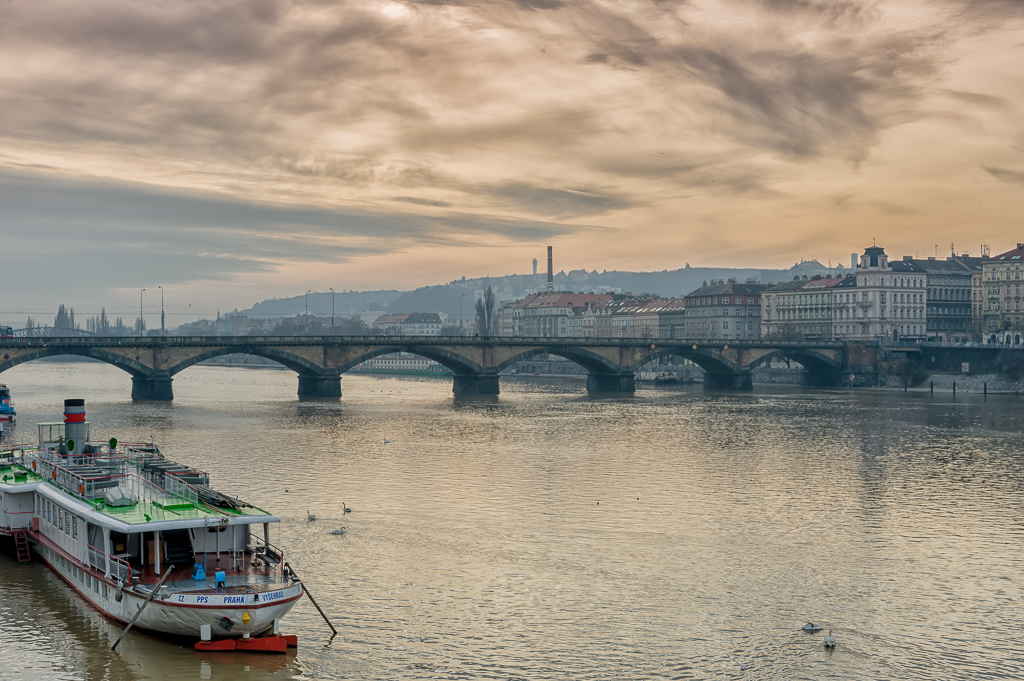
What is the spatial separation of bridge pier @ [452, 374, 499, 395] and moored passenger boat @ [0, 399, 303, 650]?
90783mm

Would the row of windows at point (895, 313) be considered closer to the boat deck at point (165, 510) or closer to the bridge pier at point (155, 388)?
the bridge pier at point (155, 388)

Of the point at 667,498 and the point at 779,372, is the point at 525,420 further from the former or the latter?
the point at 779,372

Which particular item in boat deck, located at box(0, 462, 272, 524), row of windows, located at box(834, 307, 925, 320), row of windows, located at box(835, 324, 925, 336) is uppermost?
row of windows, located at box(834, 307, 925, 320)

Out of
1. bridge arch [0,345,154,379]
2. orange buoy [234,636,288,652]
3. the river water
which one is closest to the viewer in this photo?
orange buoy [234,636,288,652]

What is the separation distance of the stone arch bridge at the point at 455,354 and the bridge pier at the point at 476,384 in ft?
0.39

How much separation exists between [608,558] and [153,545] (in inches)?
613

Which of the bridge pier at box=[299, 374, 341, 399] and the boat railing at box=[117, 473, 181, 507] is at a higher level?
the bridge pier at box=[299, 374, 341, 399]

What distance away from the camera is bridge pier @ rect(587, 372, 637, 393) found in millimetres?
136500

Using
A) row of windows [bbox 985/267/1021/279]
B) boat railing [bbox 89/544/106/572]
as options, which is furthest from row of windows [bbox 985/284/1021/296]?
boat railing [bbox 89/544/106/572]

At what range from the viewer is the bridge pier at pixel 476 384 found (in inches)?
5054

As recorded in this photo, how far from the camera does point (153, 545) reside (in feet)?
96.2

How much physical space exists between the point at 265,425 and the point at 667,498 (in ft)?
147

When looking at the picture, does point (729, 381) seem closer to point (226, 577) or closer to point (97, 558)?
point (97, 558)

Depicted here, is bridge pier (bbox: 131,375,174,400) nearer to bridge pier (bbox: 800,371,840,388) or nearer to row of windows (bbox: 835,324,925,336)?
bridge pier (bbox: 800,371,840,388)
